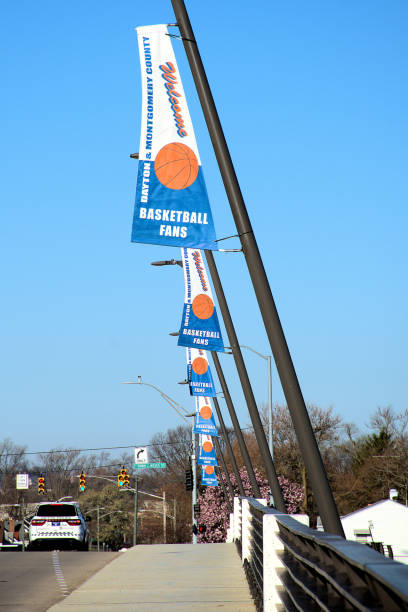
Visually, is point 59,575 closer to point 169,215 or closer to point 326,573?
point 169,215

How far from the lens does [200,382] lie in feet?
89.9

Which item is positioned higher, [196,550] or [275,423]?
[275,423]

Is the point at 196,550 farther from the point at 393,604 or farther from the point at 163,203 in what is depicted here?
the point at 393,604

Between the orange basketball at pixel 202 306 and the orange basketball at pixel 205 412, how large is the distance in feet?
51.1

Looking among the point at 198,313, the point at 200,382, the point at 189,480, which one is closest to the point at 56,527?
the point at 200,382

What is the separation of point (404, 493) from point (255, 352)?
145 feet

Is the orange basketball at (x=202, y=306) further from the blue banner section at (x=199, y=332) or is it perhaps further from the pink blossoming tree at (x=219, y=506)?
the pink blossoming tree at (x=219, y=506)

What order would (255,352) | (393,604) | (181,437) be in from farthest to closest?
(181,437) → (255,352) → (393,604)

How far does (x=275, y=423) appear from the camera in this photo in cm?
7956

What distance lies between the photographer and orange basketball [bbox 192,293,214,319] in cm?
1811

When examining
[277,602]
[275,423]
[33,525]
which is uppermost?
[275,423]

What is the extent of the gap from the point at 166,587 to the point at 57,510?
14.7m

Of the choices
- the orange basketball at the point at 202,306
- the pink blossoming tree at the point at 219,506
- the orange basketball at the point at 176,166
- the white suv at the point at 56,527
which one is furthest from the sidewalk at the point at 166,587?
the pink blossoming tree at the point at 219,506

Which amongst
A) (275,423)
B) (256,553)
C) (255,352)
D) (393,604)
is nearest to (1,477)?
(275,423)
